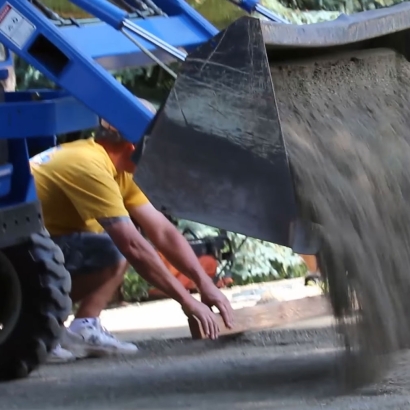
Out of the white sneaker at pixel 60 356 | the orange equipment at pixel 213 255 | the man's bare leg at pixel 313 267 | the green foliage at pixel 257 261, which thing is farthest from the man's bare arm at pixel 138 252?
the green foliage at pixel 257 261

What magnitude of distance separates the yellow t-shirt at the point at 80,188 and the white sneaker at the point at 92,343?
499 mm

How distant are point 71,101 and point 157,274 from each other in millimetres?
1039

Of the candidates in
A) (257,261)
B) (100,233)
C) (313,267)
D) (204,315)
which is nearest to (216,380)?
(204,315)

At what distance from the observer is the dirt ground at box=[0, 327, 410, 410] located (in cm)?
362

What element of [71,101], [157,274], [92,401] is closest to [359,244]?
[92,401]

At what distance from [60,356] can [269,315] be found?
3.37 feet

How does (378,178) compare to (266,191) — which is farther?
(378,178)

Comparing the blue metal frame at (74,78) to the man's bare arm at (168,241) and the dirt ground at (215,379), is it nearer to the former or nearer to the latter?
the man's bare arm at (168,241)

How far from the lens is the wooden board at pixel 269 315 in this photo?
5.00 meters

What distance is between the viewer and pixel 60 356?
5.01 m

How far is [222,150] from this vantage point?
3.32 meters

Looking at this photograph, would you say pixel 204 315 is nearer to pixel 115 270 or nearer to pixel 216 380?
pixel 216 380

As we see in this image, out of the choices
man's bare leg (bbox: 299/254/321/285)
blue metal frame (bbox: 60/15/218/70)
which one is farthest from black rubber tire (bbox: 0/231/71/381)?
man's bare leg (bbox: 299/254/321/285)

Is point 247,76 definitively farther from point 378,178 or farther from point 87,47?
point 87,47
